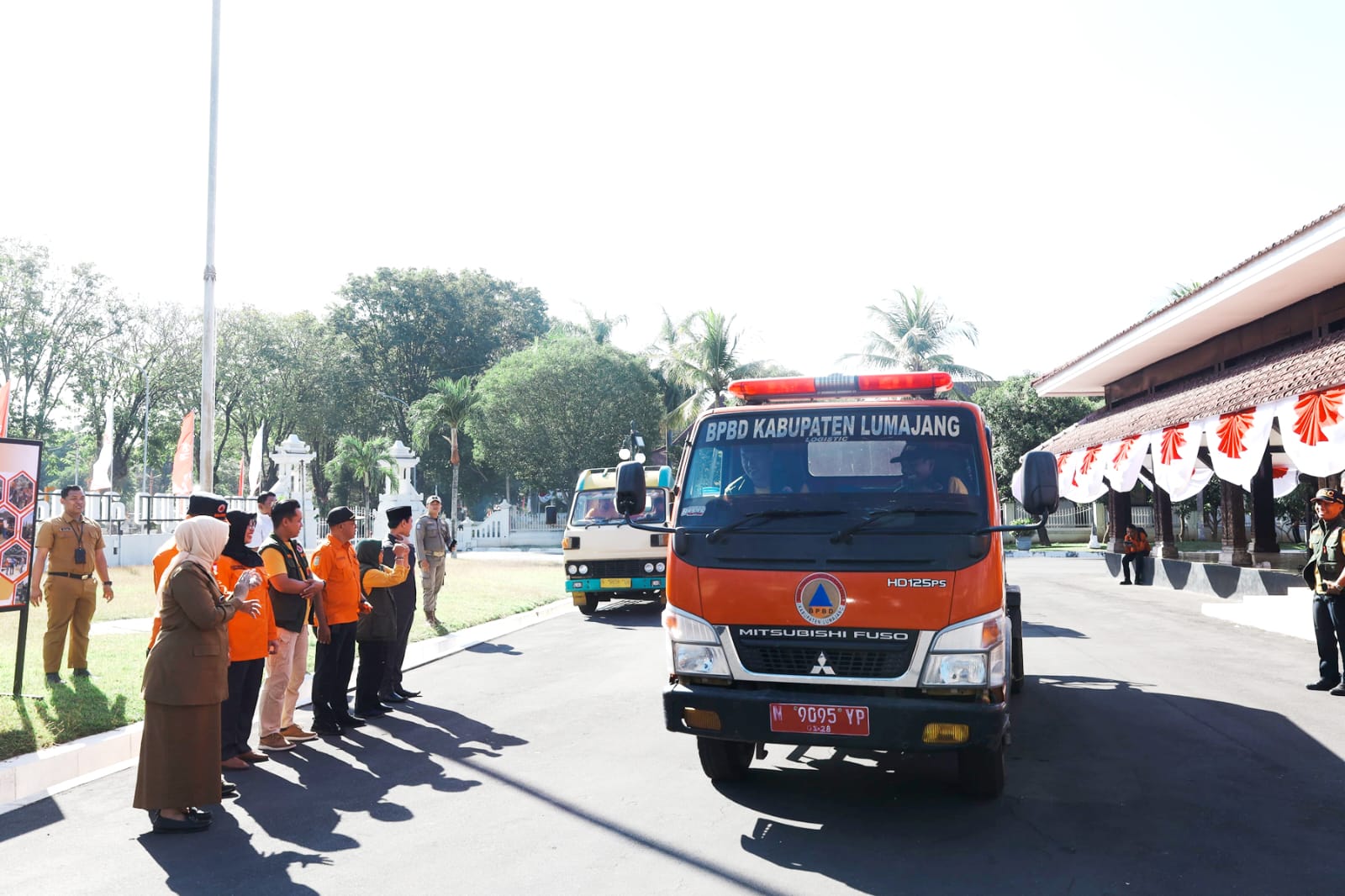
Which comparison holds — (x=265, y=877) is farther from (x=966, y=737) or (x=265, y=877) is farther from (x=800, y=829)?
(x=966, y=737)

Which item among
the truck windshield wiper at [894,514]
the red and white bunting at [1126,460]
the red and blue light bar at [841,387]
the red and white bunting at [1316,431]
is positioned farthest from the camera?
the red and white bunting at [1126,460]

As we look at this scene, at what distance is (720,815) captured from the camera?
17.8ft

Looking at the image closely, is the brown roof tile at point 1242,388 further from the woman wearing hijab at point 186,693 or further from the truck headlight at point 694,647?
the woman wearing hijab at point 186,693

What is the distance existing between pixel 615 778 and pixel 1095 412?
2494 centimetres

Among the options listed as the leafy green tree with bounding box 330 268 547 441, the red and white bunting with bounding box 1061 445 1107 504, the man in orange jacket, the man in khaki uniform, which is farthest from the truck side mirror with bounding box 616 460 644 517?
the leafy green tree with bounding box 330 268 547 441

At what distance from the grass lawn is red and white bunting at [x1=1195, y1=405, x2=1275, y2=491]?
11631 mm

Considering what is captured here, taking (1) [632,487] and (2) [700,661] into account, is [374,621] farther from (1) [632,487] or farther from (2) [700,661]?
(2) [700,661]

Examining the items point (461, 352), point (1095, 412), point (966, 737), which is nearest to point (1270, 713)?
point (966, 737)

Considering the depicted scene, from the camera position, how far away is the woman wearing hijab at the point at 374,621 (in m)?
8.29

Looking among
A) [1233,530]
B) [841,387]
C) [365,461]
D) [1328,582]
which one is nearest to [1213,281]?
[1233,530]

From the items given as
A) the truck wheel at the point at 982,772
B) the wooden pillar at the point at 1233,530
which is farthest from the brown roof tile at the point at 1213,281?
the truck wheel at the point at 982,772

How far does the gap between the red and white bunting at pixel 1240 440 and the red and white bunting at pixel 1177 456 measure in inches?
42.6

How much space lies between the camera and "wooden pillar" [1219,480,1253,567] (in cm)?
1917

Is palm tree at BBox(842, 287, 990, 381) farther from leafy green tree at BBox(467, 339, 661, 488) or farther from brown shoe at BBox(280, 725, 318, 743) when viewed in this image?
brown shoe at BBox(280, 725, 318, 743)
